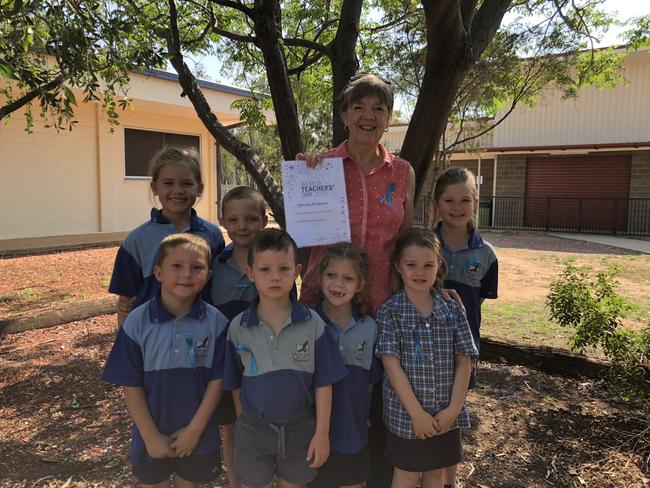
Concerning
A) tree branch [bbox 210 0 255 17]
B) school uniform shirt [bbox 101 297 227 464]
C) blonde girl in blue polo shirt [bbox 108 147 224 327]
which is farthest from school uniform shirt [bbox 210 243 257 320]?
tree branch [bbox 210 0 255 17]

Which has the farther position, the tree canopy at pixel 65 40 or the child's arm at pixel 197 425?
the tree canopy at pixel 65 40

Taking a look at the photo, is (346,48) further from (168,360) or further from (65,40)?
(168,360)

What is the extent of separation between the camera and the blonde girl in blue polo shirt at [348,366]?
2.12 metres

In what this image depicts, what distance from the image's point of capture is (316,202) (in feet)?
7.50

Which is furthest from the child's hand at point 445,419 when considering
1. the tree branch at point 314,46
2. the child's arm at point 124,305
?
the tree branch at point 314,46

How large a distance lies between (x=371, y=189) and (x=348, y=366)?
830 millimetres

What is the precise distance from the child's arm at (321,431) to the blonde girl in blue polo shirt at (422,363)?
0.99ft

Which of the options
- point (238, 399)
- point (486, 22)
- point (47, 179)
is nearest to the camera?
point (238, 399)

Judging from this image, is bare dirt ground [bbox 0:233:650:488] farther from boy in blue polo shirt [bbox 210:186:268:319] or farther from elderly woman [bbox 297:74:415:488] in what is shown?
boy in blue polo shirt [bbox 210:186:268:319]

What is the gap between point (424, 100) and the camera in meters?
3.26

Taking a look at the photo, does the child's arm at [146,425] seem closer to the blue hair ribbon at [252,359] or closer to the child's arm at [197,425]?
the child's arm at [197,425]

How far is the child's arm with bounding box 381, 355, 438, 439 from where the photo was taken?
6.81 ft

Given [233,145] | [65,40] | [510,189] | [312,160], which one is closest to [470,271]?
[312,160]

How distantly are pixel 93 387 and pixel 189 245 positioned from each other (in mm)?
2679
